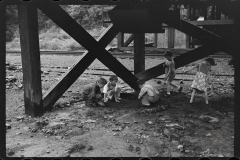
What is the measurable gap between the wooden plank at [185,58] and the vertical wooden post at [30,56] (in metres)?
2.55

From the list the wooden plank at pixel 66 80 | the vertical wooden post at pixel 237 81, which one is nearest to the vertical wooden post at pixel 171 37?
the wooden plank at pixel 66 80

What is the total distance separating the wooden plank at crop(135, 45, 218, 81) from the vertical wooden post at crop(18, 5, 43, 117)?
8.38 ft

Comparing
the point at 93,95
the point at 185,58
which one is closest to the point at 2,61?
the point at 93,95

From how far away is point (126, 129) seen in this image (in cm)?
498

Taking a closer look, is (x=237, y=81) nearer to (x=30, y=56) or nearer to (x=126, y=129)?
(x=126, y=129)

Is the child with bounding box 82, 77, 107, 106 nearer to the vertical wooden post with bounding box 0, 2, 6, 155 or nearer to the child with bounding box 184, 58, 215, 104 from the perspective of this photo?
the child with bounding box 184, 58, 215, 104

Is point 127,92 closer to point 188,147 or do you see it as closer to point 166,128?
point 166,128

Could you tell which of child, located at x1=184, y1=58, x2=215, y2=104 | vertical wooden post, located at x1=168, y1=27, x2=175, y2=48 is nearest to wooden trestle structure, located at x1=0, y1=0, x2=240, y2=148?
child, located at x1=184, y1=58, x2=215, y2=104

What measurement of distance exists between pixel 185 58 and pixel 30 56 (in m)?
3.37

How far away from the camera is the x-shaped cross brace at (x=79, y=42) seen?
545 cm

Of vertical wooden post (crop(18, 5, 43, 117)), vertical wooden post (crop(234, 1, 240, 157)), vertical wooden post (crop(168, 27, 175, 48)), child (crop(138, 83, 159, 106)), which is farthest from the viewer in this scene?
vertical wooden post (crop(168, 27, 175, 48))

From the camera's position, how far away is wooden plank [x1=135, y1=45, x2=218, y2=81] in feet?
22.4

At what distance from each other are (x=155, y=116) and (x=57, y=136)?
5.79 ft

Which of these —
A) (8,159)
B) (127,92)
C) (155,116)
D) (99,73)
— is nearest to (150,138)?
(155,116)
